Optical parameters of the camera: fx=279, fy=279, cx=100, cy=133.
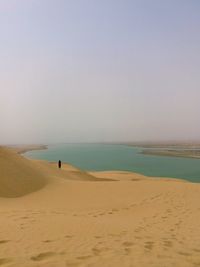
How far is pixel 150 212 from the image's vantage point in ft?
35.6

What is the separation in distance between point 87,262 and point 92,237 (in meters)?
1.51

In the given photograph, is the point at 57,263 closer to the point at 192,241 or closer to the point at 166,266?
the point at 166,266

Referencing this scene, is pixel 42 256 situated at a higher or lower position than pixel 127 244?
higher

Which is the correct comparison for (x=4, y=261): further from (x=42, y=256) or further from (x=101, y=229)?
(x=101, y=229)

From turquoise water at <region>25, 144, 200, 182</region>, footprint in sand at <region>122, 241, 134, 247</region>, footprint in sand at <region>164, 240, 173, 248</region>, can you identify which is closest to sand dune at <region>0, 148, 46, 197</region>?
footprint in sand at <region>122, 241, 134, 247</region>

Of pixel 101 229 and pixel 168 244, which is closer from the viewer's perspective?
pixel 168 244

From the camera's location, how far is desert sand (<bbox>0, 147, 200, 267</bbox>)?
4.98 m

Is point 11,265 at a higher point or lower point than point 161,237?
higher

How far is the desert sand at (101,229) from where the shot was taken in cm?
498

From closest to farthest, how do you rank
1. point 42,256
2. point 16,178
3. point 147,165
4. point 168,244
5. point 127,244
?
point 42,256
point 127,244
point 168,244
point 16,178
point 147,165

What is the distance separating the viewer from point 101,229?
7.09 metres

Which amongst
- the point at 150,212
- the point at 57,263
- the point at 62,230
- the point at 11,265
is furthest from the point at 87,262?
the point at 150,212

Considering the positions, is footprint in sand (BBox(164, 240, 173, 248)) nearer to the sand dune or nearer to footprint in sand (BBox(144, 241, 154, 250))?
footprint in sand (BBox(144, 241, 154, 250))

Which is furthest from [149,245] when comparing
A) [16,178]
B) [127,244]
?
[16,178]
